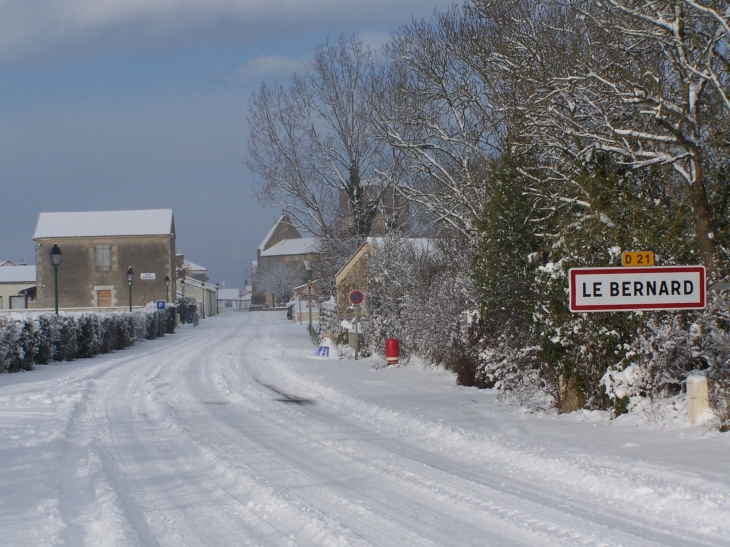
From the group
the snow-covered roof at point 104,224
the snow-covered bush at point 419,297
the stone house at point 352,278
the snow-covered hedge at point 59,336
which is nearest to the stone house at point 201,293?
the snow-covered roof at point 104,224

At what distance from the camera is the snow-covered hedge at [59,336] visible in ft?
64.4

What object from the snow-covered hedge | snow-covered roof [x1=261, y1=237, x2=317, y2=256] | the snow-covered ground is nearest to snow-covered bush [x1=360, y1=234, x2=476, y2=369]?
the snow-covered ground

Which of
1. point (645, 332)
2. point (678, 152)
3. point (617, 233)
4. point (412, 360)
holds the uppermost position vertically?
point (678, 152)

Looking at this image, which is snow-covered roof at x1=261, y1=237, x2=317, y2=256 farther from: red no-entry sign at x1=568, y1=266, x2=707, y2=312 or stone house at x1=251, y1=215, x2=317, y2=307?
red no-entry sign at x1=568, y1=266, x2=707, y2=312

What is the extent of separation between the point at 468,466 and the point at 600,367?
344 cm

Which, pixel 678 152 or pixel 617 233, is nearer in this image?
pixel 617 233

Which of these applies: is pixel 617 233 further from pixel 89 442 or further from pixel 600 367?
pixel 89 442

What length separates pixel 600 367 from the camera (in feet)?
34.1

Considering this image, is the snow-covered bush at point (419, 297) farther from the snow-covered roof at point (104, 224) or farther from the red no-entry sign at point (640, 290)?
the snow-covered roof at point (104, 224)

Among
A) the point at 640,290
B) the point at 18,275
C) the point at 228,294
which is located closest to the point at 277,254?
the point at 228,294

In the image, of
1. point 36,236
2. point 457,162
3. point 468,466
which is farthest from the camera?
point 36,236

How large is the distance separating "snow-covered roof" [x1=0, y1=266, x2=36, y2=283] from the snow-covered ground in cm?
6795

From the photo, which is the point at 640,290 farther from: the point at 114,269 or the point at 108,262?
the point at 108,262

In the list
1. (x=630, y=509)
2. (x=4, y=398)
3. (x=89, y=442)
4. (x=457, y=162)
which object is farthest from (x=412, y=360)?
(x=630, y=509)
